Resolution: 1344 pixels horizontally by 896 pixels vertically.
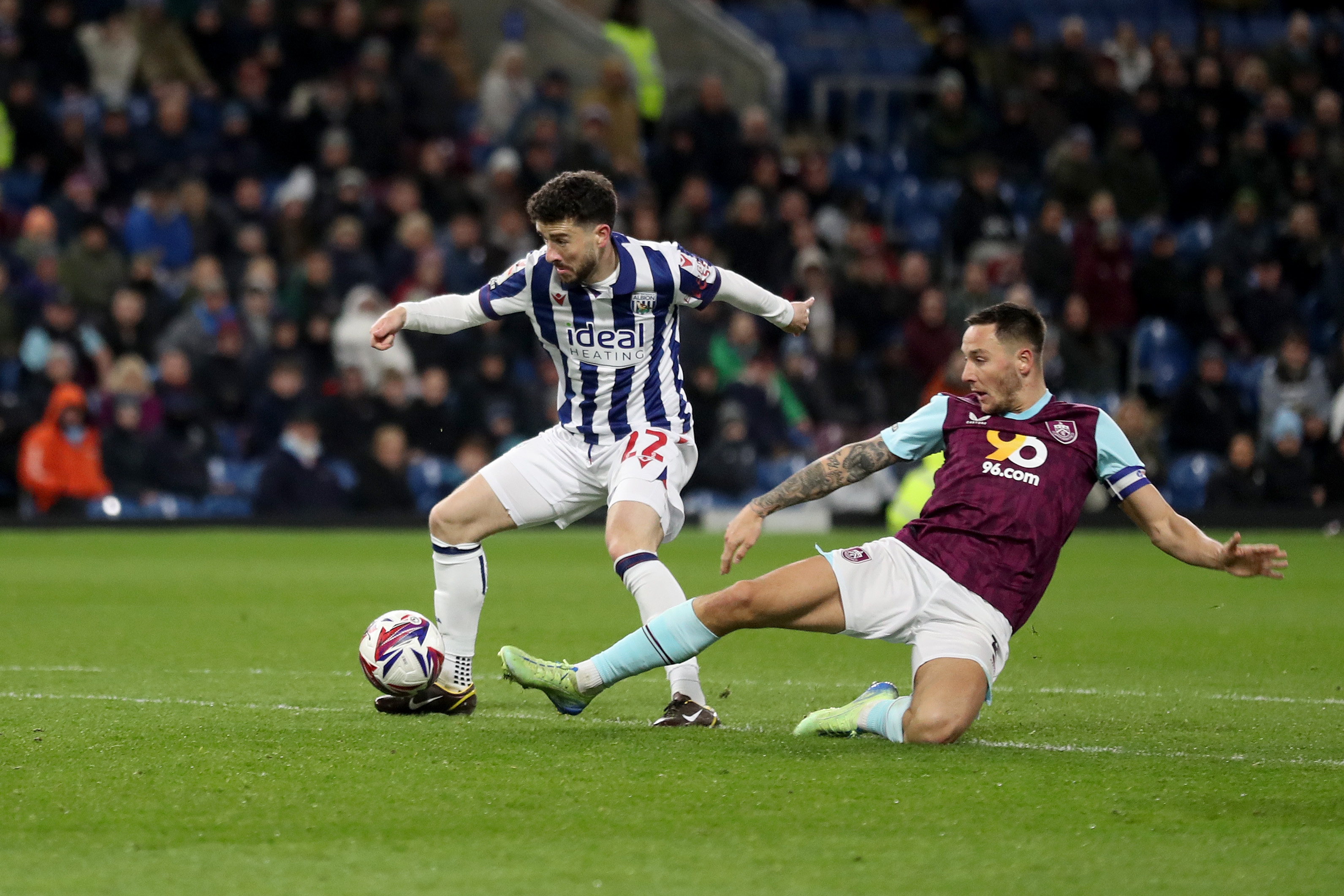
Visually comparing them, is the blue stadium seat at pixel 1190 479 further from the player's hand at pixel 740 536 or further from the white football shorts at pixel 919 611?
the player's hand at pixel 740 536

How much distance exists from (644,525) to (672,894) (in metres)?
2.79

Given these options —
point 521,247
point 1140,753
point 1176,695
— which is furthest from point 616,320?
point 521,247

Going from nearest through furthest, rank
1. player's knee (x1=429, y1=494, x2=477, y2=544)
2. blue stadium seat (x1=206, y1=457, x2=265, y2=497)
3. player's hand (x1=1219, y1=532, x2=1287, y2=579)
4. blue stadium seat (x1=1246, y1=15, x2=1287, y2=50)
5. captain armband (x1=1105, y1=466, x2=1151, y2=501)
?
player's hand (x1=1219, y1=532, x2=1287, y2=579) → captain armband (x1=1105, y1=466, x2=1151, y2=501) → player's knee (x1=429, y1=494, x2=477, y2=544) → blue stadium seat (x1=206, y1=457, x2=265, y2=497) → blue stadium seat (x1=1246, y1=15, x2=1287, y2=50)

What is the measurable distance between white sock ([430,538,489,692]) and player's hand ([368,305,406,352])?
0.78 metres

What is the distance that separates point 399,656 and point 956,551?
207 centimetres

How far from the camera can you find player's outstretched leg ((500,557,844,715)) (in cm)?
604

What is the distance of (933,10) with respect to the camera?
24.0 m

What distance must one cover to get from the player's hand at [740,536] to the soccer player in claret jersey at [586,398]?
0.91m

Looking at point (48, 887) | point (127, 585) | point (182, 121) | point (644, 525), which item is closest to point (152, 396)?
point (182, 121)

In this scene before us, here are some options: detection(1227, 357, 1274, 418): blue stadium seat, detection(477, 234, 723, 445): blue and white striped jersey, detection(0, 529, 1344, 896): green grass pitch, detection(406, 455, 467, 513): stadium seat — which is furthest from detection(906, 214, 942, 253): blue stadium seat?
detection(477, 234, 723, 445): blue and white striped jersey

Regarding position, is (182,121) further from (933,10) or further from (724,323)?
(933,10)

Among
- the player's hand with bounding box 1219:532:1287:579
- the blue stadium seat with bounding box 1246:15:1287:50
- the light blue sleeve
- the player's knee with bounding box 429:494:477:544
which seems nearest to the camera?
the player's hand with bounding box 1219:532:1287:579

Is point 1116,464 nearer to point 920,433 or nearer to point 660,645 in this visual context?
point 920,433

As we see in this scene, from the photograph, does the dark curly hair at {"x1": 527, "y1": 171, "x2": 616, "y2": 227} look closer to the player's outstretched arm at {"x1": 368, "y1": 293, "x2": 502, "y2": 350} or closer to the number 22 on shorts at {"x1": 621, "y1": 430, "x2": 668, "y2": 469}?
the player's outstretched arm at {"x1": 368, "y1": 293, "x2": 502, "y2": 350}
